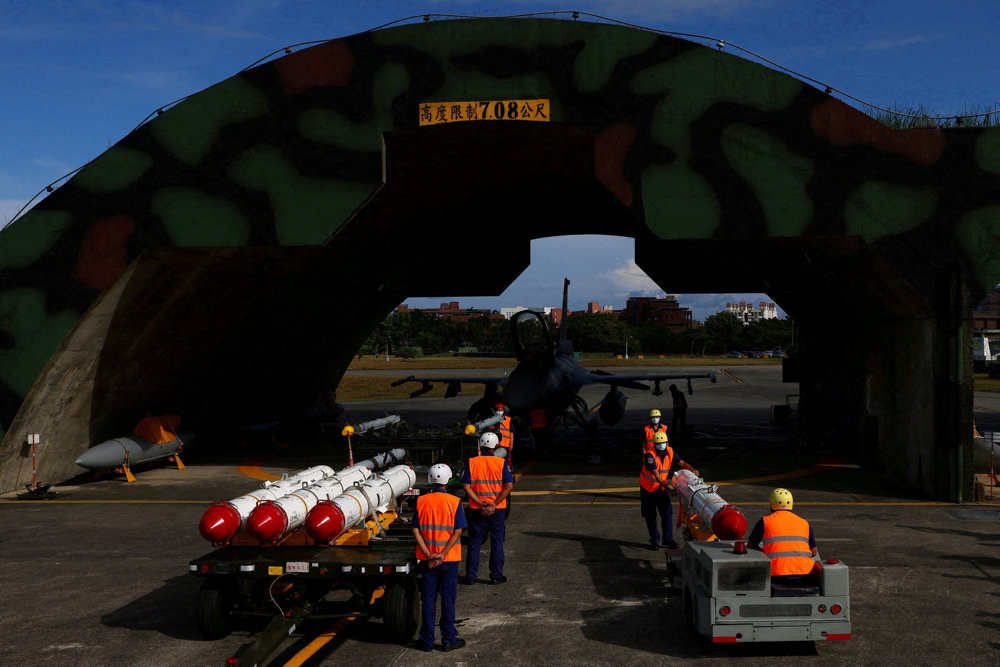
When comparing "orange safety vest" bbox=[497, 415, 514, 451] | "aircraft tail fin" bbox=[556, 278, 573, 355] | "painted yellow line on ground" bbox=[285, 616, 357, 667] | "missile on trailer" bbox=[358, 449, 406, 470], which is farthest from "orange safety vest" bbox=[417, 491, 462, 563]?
"aircraft tail fin" bbox=[556, 278, 573, 355]

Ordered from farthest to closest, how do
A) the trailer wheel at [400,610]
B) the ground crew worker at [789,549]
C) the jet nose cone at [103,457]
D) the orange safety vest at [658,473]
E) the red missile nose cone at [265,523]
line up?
the jet nose cone at [103,457] < the orange safety vest at [658,473] < the red missile nose cone at [265,523] < the trailer wheel at [400,610] < the ground crew worker at [789,549]

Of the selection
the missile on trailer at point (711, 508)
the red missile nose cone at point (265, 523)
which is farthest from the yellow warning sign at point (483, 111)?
the red missile nose cone at point (265, 523)

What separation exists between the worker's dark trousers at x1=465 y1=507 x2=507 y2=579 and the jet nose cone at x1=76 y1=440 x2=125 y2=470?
13503 mm

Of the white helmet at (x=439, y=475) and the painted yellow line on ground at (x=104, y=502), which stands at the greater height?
the white helmet at (x=439, y=475)

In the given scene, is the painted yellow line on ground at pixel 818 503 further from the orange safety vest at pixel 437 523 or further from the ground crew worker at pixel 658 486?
the orange safety vest at pixel 437 523

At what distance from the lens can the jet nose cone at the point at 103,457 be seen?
19.8 meters

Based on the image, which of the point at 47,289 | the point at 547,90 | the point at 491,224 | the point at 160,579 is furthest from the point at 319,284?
the point at 160,579

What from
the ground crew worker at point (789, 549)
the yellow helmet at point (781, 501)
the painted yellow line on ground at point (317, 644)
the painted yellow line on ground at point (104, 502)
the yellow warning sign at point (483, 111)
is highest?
the yellow warning sign at point (483, 111)

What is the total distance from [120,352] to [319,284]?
6551 millimetres

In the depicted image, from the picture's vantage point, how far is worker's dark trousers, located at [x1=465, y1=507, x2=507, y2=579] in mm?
10602

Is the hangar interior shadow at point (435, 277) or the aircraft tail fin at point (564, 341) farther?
the aircraft tail fin at point (564, 341)

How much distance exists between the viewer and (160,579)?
10.9 m

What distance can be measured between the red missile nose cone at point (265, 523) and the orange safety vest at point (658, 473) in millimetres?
5745

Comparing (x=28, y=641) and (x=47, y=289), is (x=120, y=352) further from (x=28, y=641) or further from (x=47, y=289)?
(x=28, y=641)
